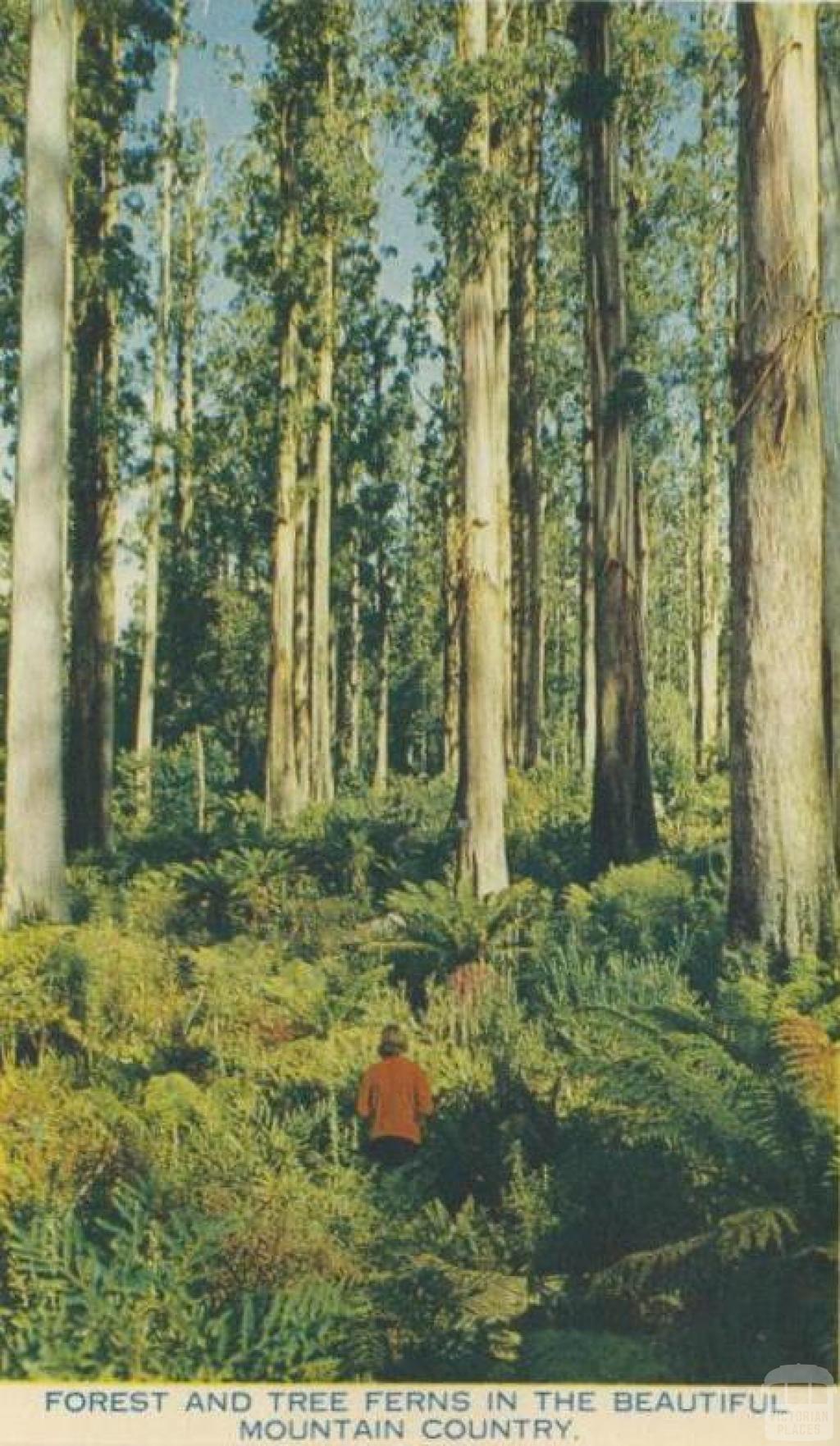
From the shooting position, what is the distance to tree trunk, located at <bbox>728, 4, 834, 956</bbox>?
21.6ft

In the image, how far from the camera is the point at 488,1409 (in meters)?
4.33

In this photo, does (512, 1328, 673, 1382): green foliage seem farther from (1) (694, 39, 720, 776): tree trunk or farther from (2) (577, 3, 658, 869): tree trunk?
(1) (694, 39, 720, 776): tree trunk

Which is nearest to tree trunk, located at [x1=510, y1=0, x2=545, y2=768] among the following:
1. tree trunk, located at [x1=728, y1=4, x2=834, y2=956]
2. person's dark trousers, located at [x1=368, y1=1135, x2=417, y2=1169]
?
tree trunk, located at [x1=728, y1=4, x2=834, y2=956]

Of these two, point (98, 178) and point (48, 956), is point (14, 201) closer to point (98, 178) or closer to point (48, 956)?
point (98, 178)

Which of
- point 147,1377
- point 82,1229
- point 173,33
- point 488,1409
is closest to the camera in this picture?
point 147,1377

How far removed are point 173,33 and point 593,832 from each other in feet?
36.1

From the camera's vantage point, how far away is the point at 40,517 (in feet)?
33.0

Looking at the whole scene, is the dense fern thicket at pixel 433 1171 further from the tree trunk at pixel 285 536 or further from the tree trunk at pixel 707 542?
the tree trunk at pixel 707 542

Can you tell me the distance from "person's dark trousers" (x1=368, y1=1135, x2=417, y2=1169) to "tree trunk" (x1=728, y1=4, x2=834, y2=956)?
2.17 meters

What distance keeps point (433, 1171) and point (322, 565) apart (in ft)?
65.8

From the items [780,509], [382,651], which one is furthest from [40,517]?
[382,651]

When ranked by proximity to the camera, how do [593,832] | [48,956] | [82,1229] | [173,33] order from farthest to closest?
→ [173,33]
[593,832]
[48,956]
[82,1229]

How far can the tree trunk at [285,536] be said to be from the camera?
19.6m

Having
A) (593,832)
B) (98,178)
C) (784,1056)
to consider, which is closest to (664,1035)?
(784,1056)
